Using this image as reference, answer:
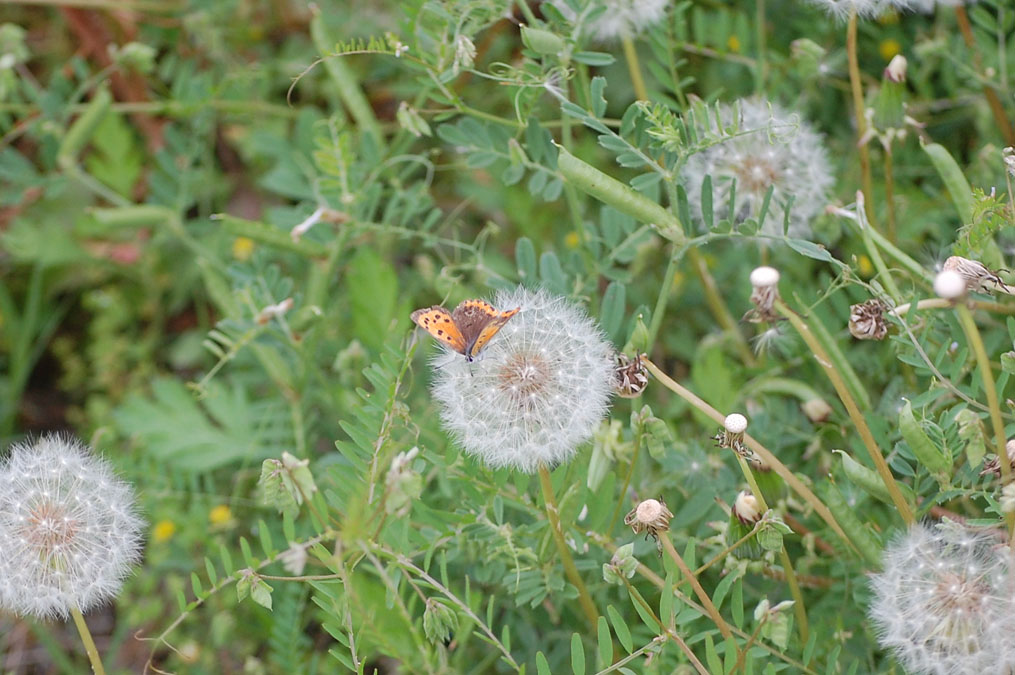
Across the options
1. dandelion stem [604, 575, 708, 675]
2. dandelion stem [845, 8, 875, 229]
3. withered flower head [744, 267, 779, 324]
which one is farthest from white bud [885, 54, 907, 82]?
dandelion stem [604, 575, 708, 675]

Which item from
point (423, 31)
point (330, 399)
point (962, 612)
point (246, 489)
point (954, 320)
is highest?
point (423, 31)

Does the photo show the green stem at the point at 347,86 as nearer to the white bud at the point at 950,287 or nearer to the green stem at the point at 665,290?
the green stem at the point at 665,290

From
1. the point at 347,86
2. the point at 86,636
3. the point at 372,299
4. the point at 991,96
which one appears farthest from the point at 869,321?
the point at 347,86

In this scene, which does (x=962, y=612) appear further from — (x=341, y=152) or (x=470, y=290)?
(x=341, y=152)

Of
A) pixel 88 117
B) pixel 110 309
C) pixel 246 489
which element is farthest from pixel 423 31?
pixel 110 309

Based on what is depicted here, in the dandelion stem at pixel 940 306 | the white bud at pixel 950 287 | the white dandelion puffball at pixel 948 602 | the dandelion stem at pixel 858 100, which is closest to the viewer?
the white bud at pixel 950 287

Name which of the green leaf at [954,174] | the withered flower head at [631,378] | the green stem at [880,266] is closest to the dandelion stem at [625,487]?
the withered flower head at [631,378]

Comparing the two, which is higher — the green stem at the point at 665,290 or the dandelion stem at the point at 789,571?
the green stem at the point at 665,290
